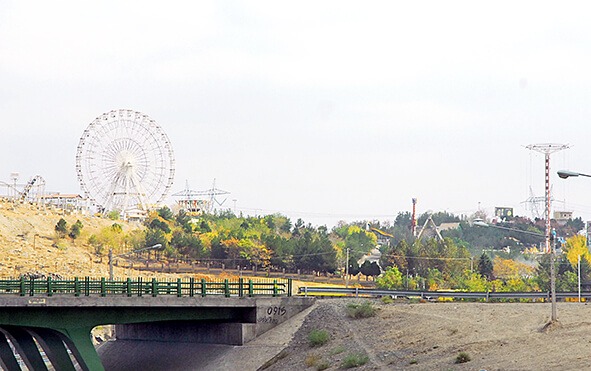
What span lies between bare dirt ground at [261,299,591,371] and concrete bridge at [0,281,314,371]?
333cm

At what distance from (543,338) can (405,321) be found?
11763 millimetres

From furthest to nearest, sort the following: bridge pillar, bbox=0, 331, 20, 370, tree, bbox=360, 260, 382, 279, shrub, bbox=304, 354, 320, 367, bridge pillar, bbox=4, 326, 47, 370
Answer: tree, bbox=360, 260, 382, 279
bridge pillar, bbox=0, 331, 20, 370
bridge pillar, bbox=4, 326, 47, 370
shrub, bbox=304, 354, 320, 367

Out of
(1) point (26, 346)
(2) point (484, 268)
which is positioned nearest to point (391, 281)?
(2) point (484, 268)

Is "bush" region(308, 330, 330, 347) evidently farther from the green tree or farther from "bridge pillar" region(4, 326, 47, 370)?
the green tree

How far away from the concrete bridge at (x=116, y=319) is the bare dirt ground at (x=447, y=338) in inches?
131

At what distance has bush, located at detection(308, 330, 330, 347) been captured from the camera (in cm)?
6380

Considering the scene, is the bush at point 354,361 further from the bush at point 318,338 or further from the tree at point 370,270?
the tree at point 370,270

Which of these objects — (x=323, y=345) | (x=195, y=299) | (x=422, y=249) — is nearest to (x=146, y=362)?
(x=195, y=299)

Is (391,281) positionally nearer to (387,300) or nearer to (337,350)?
(387,300)

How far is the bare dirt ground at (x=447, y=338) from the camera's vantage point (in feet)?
167

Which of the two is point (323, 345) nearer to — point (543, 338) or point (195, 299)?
point (195, 299)

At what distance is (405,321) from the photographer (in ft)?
210

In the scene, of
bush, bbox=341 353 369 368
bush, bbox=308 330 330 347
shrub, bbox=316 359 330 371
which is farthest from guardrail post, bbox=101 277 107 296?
bush, bbox=341 353 369 368

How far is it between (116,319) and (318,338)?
1242 centimetres
